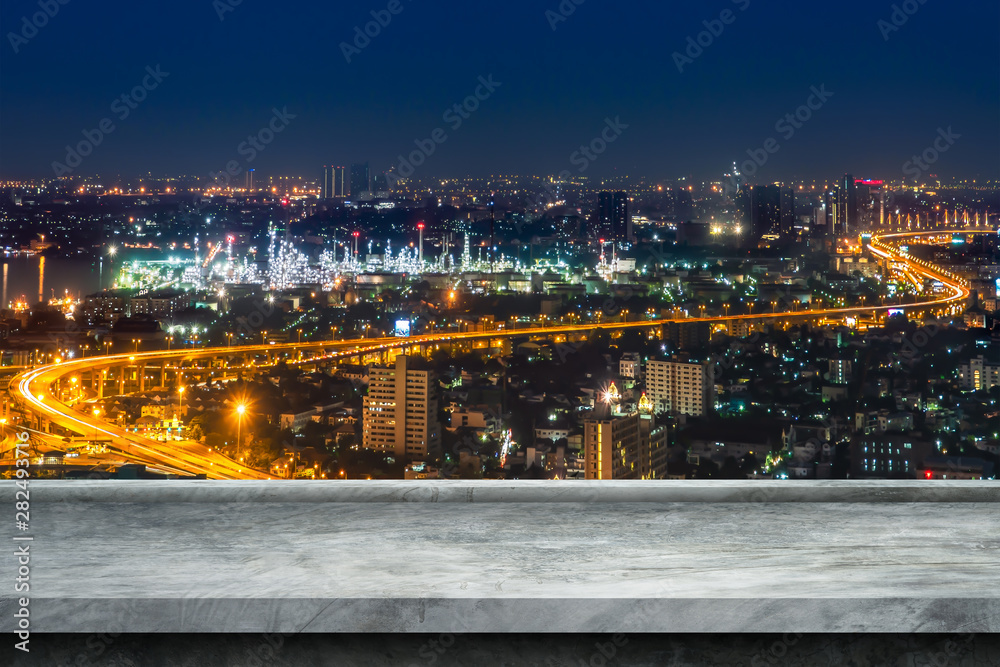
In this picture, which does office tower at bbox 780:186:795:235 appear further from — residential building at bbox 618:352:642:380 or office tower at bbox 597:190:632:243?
residential building at bbox 618:352:642:380

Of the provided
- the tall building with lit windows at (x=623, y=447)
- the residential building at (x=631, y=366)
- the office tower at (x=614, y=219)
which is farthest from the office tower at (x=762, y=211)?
the tall building with lit windows at (x=623, y=447)

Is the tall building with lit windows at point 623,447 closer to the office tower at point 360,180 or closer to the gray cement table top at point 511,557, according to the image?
the gray cement table top at point 511,557

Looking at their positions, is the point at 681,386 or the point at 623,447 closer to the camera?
the point at 623,447

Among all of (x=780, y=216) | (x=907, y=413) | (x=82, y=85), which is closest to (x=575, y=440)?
(x=907, y=413)

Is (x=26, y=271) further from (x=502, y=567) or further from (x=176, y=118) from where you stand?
(x=502, y=567)

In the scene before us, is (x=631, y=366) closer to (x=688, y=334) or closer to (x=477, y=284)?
(x=688, y=334)

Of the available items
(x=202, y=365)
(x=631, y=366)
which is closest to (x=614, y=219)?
(x=631, y=366)
